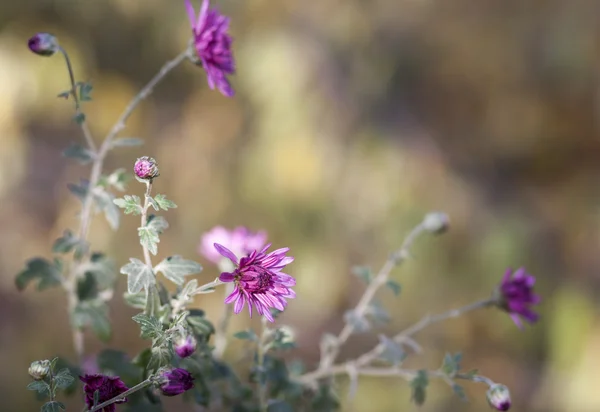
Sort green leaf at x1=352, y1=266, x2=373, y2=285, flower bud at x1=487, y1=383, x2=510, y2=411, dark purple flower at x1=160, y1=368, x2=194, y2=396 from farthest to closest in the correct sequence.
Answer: green leaf at x1=352, y1=266, x2=373, y2=285
flower bud at x1=487, y1=383, x2=510, y2=411
dark purple flower at x1=160, y1=368, x2=194, y2=396

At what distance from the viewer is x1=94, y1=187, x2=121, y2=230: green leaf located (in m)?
0.50

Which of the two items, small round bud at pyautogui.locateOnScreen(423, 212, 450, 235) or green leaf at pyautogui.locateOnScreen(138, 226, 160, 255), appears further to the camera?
small round bud at pyautogui.locateOnScreen(423, 212, 450, 235)

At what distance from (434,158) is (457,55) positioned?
14.3 inches

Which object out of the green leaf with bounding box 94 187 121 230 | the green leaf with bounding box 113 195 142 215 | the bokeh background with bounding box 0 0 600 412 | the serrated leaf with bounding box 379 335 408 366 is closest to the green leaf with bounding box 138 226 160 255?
the green leaf with bounding box 113 195 142 215

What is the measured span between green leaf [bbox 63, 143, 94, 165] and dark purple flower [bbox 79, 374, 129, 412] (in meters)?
0.20

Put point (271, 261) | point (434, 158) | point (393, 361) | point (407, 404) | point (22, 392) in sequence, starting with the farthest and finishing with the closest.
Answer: point (434, 158) → point (407, 404) → point (22, 392) → point (393, 361) → point (271, 261)

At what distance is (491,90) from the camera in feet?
7.03

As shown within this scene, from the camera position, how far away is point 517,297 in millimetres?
558

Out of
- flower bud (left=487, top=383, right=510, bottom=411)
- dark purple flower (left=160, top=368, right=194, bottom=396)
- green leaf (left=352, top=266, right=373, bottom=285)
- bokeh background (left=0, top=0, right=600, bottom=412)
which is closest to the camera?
dark purple flower (left=160, top=368, right=194, bottom=396)

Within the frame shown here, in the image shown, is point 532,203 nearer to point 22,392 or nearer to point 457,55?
point 457,55

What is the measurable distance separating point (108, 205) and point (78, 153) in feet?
0.16

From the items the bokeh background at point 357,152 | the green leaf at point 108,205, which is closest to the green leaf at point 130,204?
the green leaf at point 108,205

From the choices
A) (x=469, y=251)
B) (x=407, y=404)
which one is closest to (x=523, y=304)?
(x=407, y=404)

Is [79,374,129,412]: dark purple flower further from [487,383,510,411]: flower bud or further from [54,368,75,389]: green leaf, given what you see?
[487,383,510,411]: flower bud
